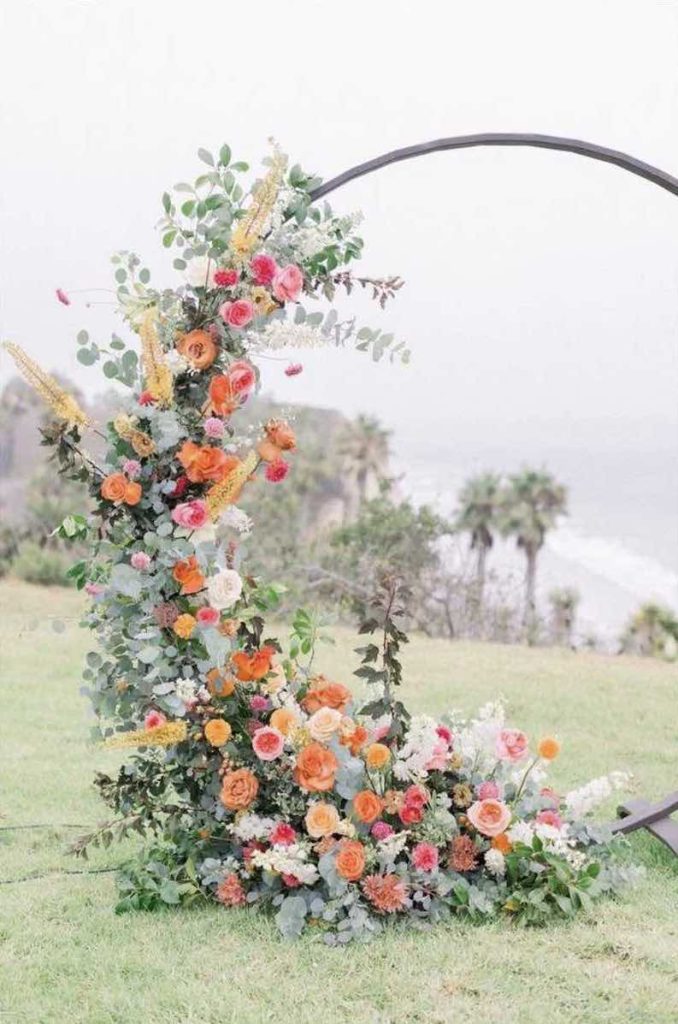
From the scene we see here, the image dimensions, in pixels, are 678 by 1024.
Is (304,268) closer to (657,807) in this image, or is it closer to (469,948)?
(469,948)

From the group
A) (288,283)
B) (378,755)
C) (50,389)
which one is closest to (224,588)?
(378,755)

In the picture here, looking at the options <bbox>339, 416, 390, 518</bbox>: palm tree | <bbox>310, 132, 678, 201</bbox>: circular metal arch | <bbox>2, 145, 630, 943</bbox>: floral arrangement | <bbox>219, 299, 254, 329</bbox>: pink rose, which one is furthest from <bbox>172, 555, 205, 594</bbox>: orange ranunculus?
<bbox>339, 416, 390, 518</bbox>: palm tree

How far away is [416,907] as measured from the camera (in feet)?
11.9

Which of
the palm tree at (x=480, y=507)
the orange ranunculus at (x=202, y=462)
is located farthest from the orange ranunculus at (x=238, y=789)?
the palm tree at (x=480, y=507)

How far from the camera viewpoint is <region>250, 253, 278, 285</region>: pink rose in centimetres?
359

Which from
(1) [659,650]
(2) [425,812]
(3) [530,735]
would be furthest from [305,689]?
(1) [659,650]

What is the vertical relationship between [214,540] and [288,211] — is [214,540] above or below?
below

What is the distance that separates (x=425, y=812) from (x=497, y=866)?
28 centimetres

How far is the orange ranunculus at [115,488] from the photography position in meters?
3.51

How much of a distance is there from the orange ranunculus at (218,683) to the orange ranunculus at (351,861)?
606 mm

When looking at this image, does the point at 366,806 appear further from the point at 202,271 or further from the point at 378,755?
the point at 202,271

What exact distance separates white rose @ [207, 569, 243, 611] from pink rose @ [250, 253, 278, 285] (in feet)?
2.95

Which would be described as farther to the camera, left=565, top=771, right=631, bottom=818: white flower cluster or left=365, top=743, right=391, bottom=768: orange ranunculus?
left=565, top=771, right=631, bottom=818: white flower cluster

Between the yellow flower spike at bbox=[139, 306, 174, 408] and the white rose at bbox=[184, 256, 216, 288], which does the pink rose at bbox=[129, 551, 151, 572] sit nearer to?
the yellow flower spike at bbox=[139, 306, 174, 408]
